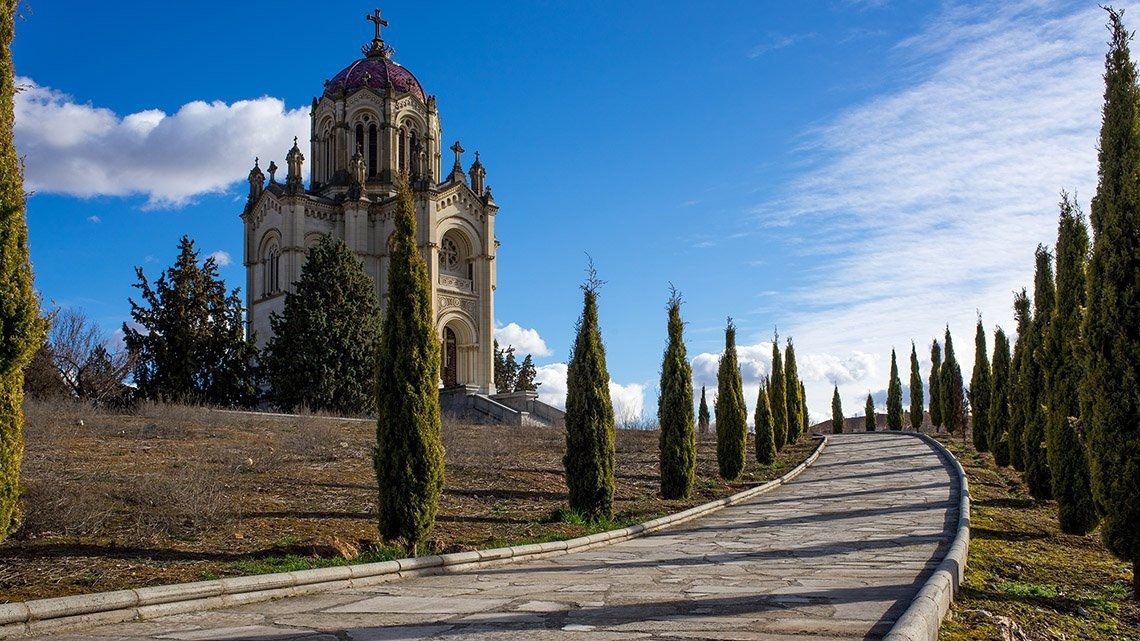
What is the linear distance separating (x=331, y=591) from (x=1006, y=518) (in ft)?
31.7

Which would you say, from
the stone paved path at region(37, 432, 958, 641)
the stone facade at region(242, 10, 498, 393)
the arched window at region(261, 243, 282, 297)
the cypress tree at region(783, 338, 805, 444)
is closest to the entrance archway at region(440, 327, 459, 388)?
the stone facade at region(242, 10, 498, 393)

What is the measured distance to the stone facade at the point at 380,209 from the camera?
124 ft

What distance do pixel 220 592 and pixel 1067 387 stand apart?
36.7 ft

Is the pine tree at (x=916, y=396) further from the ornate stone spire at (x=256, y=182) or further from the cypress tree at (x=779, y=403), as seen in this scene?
the ornate stone spire at (x=256, y=182)

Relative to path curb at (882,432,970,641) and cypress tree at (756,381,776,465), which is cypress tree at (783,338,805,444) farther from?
path curb at (882,432,970,641)

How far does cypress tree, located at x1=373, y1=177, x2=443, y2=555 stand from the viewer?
931 centimetres

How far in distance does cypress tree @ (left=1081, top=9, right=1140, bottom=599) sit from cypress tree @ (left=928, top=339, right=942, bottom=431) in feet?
108

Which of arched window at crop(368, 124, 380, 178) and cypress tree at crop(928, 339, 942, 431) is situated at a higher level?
arched window at crop(368, 124, 380, 178)

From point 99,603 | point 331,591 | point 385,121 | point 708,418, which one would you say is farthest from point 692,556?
point 385,121

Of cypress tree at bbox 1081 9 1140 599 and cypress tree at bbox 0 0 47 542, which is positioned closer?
cypress tree at bbox 0 0 47 542

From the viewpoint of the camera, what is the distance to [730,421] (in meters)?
19.0

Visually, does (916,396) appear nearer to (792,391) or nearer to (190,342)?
(792,391)

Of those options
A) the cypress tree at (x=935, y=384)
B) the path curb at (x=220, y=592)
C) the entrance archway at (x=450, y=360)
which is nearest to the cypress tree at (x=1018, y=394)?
the path curb at (x=220, y=592)

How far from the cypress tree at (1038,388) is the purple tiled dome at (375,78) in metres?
31.0
